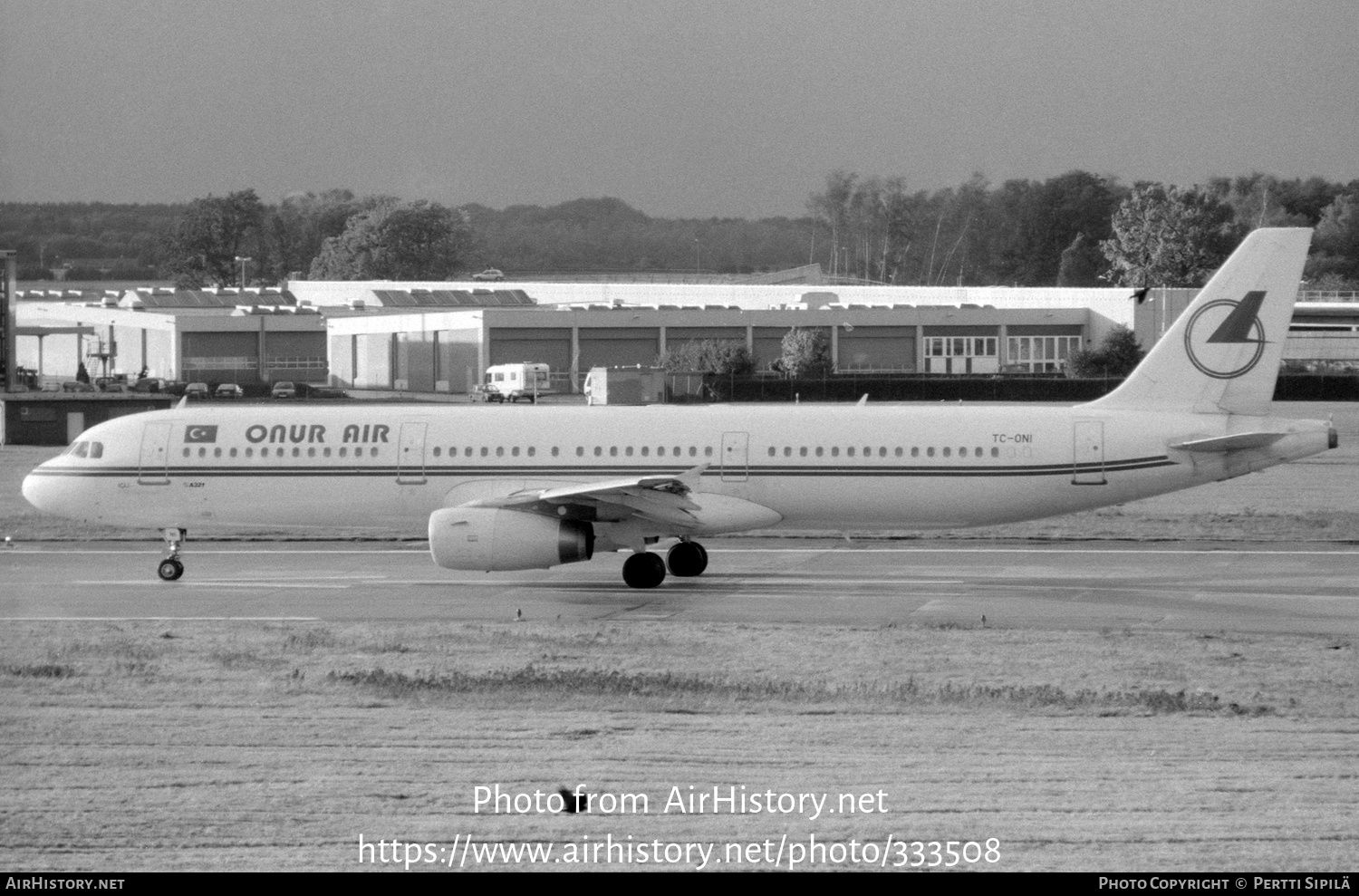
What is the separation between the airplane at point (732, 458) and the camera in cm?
2814

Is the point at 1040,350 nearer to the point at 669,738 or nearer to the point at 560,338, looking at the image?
the point at 560,338

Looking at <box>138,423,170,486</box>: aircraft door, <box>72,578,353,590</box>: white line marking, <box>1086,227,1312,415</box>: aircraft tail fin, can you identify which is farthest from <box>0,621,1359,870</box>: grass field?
<box>1086,227,1312,415</box>: aircraft tail fin

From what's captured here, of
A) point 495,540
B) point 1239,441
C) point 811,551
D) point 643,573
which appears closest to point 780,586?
point 643,573

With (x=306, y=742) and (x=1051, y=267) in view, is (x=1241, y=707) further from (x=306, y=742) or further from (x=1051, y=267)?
(x=1051, y=267)

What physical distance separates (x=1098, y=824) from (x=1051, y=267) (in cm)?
14725

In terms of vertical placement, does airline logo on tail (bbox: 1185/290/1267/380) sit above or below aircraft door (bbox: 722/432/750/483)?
above

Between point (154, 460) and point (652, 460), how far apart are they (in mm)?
9097

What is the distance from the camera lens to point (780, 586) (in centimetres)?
2802

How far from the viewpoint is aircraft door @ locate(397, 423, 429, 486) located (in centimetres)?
2923

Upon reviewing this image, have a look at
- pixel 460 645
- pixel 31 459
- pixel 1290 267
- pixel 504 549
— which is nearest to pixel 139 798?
pixel 460 645

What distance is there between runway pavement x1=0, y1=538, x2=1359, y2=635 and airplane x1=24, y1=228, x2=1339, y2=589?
3.64 ft

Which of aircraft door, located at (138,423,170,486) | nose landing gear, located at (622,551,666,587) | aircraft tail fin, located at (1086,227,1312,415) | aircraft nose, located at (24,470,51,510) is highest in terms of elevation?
aircraft tail fin, located at (1086,227,1312,415)

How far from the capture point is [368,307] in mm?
108938

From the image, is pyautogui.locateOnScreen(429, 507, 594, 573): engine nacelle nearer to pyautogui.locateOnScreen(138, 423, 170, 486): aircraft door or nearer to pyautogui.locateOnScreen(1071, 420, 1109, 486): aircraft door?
pyautogui.locateOnScreen(138, 423, 170, 486): aircraft door
